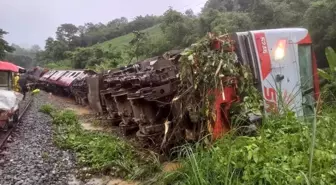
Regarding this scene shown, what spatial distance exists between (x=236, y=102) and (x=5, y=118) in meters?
6.22

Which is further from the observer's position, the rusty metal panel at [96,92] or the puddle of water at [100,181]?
the rusty metal panel at [96,92]

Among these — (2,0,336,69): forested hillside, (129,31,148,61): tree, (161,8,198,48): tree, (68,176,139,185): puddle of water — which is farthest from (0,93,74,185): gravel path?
(129,31,148,61): tree

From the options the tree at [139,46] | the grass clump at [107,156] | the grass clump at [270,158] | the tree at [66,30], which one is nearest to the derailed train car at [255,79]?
the grass clump at [107,156]

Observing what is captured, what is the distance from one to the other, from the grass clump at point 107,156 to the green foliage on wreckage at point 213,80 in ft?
3.88

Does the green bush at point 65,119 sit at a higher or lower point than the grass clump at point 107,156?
higher

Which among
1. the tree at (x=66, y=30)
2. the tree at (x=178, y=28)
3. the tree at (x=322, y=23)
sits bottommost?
the tree at (x=322, y=23)

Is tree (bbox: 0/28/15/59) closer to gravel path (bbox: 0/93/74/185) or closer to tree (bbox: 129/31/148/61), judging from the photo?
tree (bbox: 129/31/148/61)

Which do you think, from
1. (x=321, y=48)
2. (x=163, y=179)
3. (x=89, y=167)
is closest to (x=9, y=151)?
(x=89, y=167)

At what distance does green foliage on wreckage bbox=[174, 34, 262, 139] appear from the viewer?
492cm

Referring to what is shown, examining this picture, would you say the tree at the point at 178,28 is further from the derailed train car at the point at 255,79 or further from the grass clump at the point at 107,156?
the derailed train car at the point at 255,79

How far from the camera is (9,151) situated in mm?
7992

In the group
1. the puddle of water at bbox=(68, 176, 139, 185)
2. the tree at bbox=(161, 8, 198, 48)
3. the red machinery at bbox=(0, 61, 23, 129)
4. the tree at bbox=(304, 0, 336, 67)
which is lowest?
the puddle of water at bbox=(68, 176, 139, 185)

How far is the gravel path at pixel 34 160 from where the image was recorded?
19.8 ft

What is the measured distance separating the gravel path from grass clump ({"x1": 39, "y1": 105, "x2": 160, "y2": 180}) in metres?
0.28
